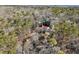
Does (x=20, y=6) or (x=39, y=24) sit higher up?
(x=20, y=6)

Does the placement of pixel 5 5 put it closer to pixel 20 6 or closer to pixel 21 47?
pixel 20 6

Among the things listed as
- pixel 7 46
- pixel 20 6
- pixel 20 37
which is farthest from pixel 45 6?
pixel 7 46

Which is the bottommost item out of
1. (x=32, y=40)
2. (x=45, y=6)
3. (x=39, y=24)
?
(x=32, y=40)
